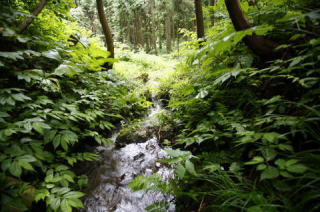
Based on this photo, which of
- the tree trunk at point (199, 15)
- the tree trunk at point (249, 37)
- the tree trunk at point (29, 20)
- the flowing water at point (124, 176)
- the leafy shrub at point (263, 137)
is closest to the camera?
the leafy shrub at point (263, 137)

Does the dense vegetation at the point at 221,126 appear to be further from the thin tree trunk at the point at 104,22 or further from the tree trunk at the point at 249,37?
the thin tree trunk at the point at 104,22

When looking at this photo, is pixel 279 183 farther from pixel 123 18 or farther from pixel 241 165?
pixel 123 18

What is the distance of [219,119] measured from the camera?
2.03 meters

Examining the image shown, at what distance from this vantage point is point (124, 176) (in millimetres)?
2947

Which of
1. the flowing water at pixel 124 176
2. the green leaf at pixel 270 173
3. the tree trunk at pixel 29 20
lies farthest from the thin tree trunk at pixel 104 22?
the green leaf at pixel 270 173

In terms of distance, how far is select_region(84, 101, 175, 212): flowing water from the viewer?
231cm

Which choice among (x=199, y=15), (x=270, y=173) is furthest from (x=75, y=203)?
(x=199, y=15)

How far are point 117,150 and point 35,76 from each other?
234 cm

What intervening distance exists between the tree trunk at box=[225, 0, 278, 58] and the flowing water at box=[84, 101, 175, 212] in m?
2.11

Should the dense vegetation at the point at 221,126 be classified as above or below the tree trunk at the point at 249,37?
below

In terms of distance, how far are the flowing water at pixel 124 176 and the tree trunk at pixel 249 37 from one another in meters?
2.11

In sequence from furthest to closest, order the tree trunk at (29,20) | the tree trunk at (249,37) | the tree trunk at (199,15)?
the tree trunk at (199,15), the tree trunk at (29,20), the tree trunk at (249,37)

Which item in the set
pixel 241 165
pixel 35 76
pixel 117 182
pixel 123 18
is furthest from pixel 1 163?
pixel 123 18

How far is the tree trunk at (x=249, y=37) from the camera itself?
2.11 m
